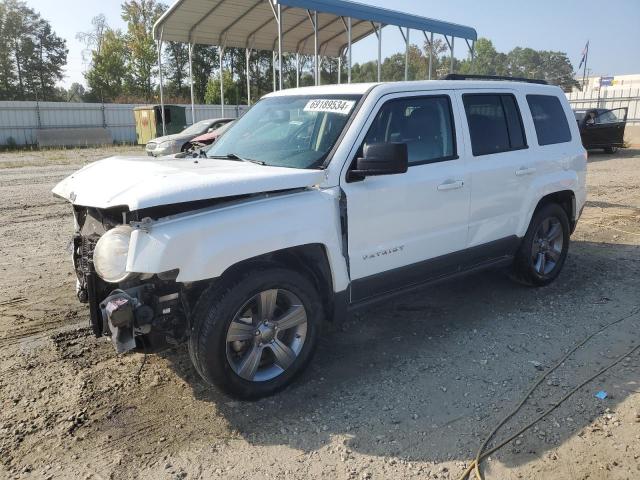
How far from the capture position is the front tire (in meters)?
3.13

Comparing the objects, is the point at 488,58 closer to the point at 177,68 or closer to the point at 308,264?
the point at 177,68

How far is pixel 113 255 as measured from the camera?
298cm

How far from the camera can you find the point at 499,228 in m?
4.86

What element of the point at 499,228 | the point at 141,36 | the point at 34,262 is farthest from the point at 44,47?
the point at 499,228

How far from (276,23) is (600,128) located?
13.1 metres

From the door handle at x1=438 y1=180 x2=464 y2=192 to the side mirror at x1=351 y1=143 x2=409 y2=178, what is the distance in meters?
0.77

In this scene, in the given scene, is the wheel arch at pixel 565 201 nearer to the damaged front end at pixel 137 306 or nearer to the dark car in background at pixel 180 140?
the damaged front end at pixel 137 306


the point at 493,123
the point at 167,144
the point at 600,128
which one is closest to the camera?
the point at 493,123

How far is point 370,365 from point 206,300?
1466 millimetres

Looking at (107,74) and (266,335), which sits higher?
(107,74)

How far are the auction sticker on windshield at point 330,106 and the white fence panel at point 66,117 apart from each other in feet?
79.7

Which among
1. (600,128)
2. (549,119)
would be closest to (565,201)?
(549,119)

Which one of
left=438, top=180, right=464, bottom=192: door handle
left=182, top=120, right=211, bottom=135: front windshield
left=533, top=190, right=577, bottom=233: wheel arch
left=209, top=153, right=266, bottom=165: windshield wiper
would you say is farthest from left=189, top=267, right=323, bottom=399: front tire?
left=182, top=120, right=211, bottom=135: front windshield

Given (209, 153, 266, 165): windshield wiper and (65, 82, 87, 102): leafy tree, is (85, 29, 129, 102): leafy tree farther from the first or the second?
(209, 153, 266, 165): windshield wiper
